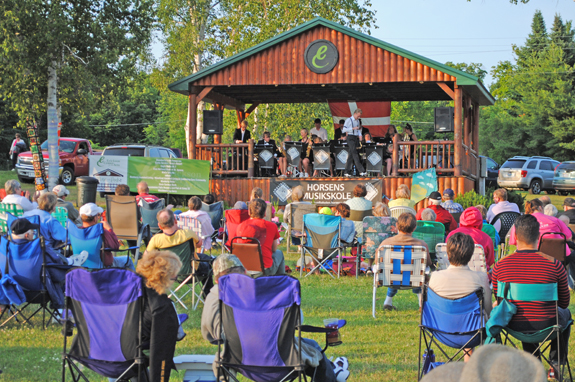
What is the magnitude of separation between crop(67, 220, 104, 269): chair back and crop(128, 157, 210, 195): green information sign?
7622 mm

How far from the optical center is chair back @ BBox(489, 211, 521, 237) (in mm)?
9891

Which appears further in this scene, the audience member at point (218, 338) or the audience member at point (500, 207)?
the audience member at point (500, 207)

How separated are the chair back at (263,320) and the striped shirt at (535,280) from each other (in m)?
1.72

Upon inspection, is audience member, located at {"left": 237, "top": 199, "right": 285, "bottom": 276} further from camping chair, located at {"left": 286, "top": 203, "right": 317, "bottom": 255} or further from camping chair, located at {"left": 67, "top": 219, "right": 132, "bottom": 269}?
camping chair, located at {"left": 286, "top": 203, "right": 317, "bottom": 255}

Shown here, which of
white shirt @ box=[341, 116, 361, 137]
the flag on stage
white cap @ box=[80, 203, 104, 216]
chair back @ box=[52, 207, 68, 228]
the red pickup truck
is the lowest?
chair back @ box=[52, 207, 68, 228]

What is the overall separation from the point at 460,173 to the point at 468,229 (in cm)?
865

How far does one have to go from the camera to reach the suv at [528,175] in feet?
88.0

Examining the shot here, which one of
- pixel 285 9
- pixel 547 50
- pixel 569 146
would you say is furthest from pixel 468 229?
pixel 547 50

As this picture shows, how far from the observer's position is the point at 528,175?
88.6ft

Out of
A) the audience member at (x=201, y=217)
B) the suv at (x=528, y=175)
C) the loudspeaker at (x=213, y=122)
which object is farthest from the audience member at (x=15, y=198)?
the suv at (x=528, y=175)

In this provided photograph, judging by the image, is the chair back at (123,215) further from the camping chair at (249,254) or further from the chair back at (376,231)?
the chair back at (376,231)

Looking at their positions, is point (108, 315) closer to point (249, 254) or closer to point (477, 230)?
point (249, 254)

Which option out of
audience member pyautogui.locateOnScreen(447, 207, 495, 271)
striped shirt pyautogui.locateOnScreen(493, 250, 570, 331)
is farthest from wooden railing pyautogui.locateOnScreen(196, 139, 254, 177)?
striped shirt pyautogui.locateOnScreen(493, 250, 570, 331)

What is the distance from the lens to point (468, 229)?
7.19 metres
